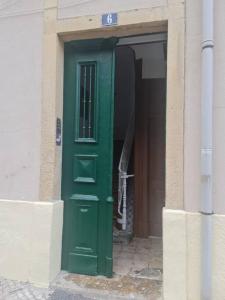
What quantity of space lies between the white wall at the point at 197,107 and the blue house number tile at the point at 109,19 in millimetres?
745

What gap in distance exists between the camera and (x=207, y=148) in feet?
9.62

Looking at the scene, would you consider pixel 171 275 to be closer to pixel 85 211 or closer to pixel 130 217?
pixel 85 211

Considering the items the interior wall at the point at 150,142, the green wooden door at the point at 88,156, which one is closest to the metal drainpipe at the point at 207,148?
the green wooden door at the point at 88,156

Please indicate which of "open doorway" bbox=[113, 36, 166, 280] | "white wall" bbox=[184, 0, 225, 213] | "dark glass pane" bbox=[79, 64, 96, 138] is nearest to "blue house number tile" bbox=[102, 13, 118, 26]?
"dark glass pane" bbox=[79, 64, 96, 138]

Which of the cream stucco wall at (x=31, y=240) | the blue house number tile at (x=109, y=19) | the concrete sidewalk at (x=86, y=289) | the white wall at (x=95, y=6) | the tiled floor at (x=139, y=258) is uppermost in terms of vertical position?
the white wall at (x=95, y=6)

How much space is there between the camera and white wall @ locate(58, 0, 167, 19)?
10.8 feet

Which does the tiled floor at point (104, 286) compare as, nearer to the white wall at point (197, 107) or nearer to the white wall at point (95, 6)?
the white wall at point (197, 107)

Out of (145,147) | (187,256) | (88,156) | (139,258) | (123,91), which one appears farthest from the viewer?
(123,91)

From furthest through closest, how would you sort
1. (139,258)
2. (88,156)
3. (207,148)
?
(139,258) → (88,156) → (207,148)

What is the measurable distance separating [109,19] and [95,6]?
9.3 inches

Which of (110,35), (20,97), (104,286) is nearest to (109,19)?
(110,35)

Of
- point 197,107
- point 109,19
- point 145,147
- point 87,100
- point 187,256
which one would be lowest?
point 187,256

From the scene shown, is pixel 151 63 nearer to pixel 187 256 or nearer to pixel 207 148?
pixel 207 148

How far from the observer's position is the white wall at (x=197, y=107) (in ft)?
9.82
